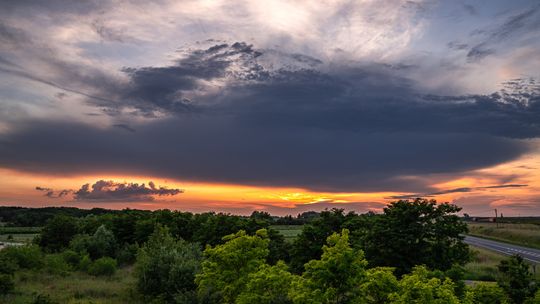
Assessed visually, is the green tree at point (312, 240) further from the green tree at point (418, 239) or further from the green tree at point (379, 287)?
the green tree at point (379, 287)

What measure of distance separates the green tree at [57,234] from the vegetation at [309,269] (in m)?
17.0

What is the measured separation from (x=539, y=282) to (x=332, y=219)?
19.4 m

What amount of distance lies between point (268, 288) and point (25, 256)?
162 feet

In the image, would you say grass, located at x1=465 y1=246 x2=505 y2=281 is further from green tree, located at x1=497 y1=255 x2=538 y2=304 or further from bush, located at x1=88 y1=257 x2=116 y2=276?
bush, located at x1=88 y1=257 x2=116 y2=276

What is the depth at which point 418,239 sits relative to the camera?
31.5 m

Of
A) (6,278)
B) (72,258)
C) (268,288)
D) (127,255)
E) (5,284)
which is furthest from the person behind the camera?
(127,255)

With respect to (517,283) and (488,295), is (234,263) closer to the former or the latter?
(488,295)

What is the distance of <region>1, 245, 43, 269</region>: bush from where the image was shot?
59375 mm

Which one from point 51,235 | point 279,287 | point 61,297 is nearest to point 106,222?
point 51,235

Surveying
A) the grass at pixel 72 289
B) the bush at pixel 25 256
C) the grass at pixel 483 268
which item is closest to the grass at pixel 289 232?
the grass at pixel 483 268

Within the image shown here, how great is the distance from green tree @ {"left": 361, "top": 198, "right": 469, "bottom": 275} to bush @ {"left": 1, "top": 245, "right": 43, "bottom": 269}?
47.8 metres

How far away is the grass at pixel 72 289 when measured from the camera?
4241cm

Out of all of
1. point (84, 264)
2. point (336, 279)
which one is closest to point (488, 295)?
point (336, 279)

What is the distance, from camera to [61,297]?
42750mm
